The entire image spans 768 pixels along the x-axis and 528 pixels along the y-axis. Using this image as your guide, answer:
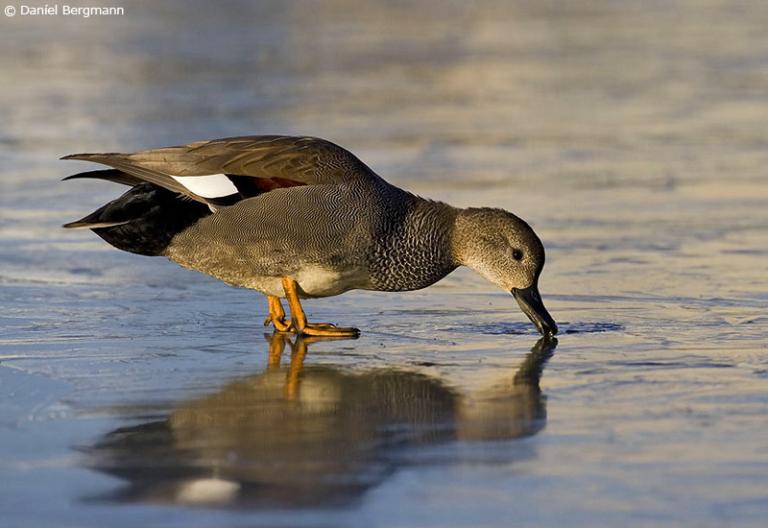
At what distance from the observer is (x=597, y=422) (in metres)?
5.11

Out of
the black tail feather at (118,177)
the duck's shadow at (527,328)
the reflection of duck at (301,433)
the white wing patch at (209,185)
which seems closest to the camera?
the reflection of duck at (301,433)

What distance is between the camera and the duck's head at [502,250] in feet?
22.7

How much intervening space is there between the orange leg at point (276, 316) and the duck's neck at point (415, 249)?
451 millimetres

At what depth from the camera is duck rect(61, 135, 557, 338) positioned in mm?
6867

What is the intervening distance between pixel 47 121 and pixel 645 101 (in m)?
5.59

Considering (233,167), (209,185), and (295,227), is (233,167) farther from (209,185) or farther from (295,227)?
(295,227)

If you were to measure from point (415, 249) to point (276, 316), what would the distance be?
2.34ft

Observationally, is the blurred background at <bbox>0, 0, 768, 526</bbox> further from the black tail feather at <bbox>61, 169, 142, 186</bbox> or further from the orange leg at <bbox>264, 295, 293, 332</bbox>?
the black tail feather at <bbox>61, 169, 142, 186</bbox>

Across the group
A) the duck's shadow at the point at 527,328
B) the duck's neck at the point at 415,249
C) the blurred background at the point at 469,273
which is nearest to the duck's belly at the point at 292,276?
the duck's neck at the point at 415,249

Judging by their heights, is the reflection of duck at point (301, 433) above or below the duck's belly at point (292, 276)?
below

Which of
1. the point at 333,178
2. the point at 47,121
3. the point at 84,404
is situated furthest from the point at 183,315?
the point at 47,121

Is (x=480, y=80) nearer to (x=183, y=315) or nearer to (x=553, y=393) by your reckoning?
(x=183, y=315)

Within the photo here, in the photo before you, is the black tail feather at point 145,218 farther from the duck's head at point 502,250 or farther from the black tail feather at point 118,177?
the duck's head at point 502,250

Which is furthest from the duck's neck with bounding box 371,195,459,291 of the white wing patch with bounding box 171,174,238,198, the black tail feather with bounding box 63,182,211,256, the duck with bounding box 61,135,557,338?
the black tail feather with bounding box 63,182,211,256
